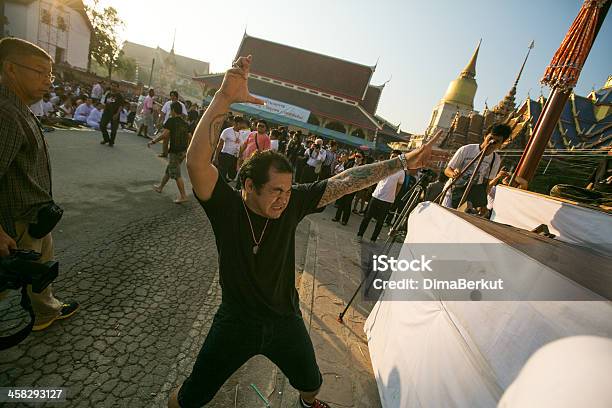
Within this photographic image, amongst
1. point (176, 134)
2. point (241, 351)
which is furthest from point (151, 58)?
point (241, 351)

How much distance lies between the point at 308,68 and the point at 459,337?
1470 inches

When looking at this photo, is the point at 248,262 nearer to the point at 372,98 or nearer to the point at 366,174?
the point at 366,174

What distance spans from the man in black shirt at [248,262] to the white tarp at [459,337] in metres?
0.67

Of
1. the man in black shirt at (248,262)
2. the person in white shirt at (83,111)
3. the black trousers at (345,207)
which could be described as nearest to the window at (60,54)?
the person in white shirt at (83,111)

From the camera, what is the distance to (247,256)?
5.54ft

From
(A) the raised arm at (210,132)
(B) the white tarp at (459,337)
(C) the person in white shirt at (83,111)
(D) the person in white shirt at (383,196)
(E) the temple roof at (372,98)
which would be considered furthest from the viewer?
(E) the temple roof at (372,98)

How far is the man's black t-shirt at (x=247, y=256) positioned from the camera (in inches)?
66.4

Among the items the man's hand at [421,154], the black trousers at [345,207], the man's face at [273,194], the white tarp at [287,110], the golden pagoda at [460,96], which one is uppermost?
the golden pagoda at [460,96]

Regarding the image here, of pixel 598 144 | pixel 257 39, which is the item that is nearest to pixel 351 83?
pixel 257 39

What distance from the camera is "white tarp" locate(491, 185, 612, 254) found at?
7.84 feet

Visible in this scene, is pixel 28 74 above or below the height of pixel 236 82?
below

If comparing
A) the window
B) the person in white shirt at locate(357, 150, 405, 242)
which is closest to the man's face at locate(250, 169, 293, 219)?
the person in white shirt at locate(357, 150, 405, 242)

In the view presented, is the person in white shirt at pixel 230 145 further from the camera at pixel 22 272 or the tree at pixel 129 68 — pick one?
the tree at pixel 129 68

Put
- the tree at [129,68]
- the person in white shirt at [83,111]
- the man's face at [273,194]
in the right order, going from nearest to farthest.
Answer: the man's face at [273,194] < the person in white shirt at [83,111] < the tree at [129,68]
